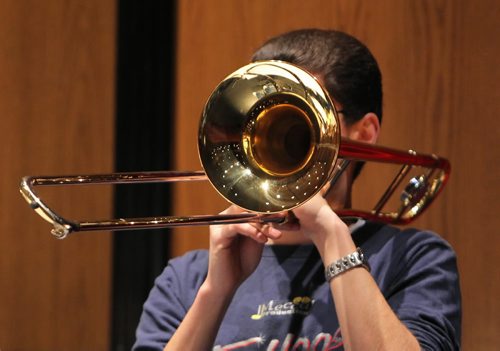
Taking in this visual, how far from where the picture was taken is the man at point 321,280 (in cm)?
135

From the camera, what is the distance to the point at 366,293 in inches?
52.4

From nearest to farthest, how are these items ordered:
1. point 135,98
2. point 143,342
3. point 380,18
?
1. point 143,342
2. point 380,18
3. point 135,98

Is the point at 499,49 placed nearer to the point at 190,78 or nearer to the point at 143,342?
the point at 190,78

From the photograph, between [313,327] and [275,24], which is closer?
[313,327]

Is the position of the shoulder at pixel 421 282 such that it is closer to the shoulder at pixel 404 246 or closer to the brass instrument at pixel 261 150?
the shoulder at pixel 404 246

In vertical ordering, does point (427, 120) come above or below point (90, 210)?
above

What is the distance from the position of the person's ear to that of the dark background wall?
0.49 metres

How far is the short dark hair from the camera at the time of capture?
61.2 inches

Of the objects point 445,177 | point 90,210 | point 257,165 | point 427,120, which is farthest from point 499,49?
point 90,210

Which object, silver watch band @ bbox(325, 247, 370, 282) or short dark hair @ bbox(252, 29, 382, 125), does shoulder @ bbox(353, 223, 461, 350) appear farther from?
short dark hair @ bbox(252, 29, 382, 125)

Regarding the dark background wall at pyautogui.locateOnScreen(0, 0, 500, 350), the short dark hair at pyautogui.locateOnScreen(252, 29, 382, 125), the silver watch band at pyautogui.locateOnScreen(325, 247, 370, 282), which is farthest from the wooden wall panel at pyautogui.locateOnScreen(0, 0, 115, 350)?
the silver watch band at pyautogui.locateOnScreen(325, 247, 370, 282)

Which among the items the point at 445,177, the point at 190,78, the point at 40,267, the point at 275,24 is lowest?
the point at 40,267

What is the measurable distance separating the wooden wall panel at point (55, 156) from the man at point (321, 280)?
1.11 meters

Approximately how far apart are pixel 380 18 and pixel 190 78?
24.1 inches
